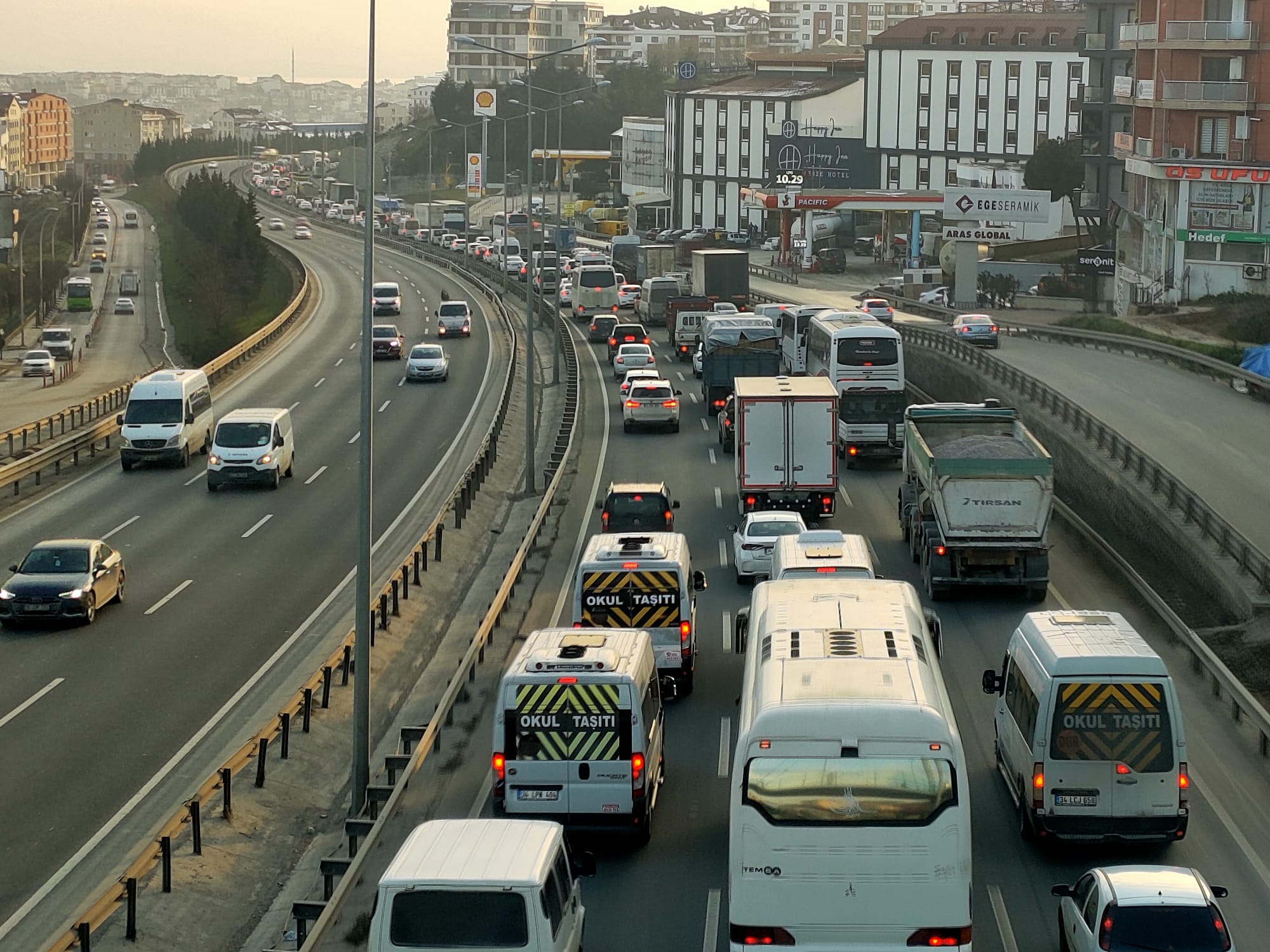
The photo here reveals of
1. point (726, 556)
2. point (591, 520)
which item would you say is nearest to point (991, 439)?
point (726, 556)

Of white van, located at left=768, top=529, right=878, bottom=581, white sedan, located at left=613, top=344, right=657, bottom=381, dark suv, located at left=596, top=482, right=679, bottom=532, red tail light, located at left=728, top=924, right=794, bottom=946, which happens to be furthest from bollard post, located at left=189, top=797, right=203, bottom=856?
white sedan, located at left=613, top=344, right=657, bottom=381

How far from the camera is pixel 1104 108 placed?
322ft

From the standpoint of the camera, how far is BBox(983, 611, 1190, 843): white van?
56.0 feet

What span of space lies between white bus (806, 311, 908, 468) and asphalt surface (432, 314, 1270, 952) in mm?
9517

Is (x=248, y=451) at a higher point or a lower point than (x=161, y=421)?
lower

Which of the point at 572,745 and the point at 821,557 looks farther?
the point at 821,557

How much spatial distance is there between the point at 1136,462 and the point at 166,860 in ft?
82.6

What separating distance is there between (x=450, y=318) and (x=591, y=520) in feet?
127

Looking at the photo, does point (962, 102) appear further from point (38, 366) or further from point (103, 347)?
point (38, 366)

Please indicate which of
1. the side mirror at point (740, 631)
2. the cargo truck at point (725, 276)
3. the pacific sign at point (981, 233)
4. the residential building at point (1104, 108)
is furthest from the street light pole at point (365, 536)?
the residential building at point (1104, 108)

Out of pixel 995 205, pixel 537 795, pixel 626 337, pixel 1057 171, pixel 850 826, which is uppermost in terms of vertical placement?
pixel 1057 171

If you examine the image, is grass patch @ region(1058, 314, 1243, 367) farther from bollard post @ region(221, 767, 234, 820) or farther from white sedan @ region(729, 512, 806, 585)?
bollard post @ region(221, 767, 234, 820)

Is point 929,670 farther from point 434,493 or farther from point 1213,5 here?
point 1213,5

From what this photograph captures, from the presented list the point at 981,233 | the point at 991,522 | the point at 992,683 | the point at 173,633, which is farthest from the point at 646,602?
the point at 981,233
